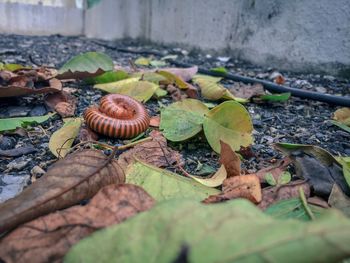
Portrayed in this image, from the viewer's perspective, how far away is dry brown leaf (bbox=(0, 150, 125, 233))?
0.83 meters

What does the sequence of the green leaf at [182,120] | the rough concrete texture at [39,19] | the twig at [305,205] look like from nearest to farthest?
the twig at [305,205] < the green leaf at [182,120] < the rough concrete texture at [39,19]

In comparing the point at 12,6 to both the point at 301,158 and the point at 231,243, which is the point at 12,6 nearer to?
the point at 301,158

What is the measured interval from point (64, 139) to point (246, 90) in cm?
147

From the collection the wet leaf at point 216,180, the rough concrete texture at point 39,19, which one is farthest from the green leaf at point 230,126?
the rough concrete texture at point 39,19

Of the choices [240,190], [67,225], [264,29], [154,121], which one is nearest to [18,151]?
[154,121]

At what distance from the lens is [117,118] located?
1690mm

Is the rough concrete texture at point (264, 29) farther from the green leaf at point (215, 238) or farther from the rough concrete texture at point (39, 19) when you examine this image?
the green leaf at point (215, 238)

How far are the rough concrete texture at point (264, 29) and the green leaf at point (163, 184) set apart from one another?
2.60 m

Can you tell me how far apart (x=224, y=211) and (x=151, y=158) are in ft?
2.33

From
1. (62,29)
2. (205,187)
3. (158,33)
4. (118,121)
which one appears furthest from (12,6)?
(205,187)

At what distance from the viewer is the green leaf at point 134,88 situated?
205cm

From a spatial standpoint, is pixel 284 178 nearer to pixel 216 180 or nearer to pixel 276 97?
pixel 216 180

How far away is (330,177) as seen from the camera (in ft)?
Result: 3.85

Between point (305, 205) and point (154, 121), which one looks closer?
point (305, 205)
